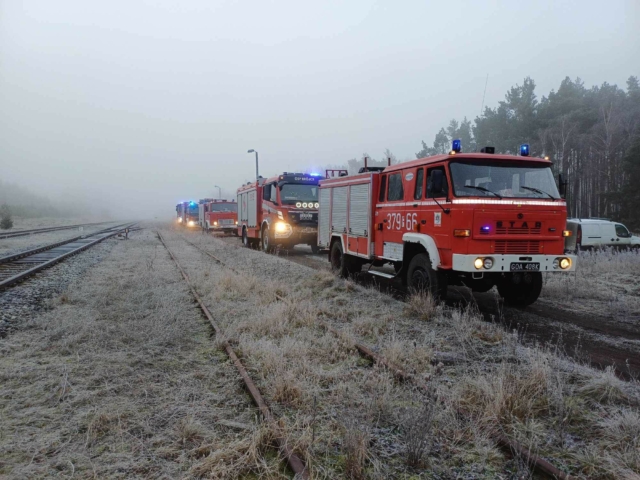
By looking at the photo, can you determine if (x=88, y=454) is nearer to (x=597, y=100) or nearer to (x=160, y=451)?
(x=160, y=451)

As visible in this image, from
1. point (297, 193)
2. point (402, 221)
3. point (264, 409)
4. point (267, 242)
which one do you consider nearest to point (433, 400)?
point (264, 409)

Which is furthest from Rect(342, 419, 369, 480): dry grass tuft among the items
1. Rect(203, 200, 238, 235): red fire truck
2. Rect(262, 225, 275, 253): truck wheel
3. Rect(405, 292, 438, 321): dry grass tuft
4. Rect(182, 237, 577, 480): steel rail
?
Rect(203, 200, 238, 235): red fire truck

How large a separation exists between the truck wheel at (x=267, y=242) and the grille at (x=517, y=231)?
11.4 meters

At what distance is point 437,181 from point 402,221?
4.99ft

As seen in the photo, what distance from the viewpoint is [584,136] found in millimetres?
36156

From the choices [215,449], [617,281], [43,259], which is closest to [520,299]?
[617,281]

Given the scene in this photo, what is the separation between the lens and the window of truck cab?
692 centimetres

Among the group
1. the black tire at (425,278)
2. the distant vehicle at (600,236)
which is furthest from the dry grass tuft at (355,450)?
the distant vehicle at (600,236)

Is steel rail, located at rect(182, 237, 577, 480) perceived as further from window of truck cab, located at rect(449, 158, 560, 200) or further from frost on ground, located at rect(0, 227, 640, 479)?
window of truck cab, located at rect(449, 158, 560, 200)

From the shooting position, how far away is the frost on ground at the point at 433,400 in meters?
2.88

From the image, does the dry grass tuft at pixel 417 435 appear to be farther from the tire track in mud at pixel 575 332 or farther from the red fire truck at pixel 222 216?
the red fire truck at pixel 222 216

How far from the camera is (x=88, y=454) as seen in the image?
2.93m

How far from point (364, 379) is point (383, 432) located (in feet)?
2.91

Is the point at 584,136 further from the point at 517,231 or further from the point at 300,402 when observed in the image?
the point at 300,402
